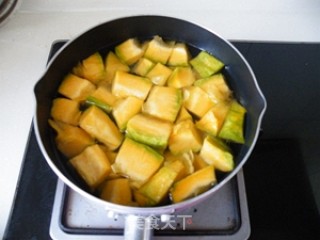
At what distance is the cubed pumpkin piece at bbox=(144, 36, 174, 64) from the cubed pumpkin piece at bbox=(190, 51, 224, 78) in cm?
6

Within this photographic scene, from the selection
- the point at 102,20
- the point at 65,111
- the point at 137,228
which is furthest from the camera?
the point at 102,20

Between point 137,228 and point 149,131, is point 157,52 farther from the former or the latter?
point 137,228

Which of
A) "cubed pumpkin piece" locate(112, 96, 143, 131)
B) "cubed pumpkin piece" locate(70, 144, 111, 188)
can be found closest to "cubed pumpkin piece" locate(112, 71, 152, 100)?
"cubed pumpkin piece" locate(112, 96, 143, 131)

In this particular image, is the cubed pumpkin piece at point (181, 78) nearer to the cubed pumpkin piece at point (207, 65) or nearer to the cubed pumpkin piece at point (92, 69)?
the cubed pumpkin piece at point (207, 65)

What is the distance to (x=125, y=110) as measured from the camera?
1.90 ft

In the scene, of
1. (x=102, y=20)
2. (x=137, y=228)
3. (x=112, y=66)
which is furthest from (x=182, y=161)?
(x=102, y=20)

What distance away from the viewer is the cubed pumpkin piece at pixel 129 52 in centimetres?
65

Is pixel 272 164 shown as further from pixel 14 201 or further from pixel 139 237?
pixel 14 201

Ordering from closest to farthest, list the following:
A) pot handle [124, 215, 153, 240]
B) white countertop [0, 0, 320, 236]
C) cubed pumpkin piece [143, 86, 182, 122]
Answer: pot handle [124, 215, 153, 240] → cubed pumpkin piece [143, 86, 182, 122] → white countertop [0, 0, 320, 236]

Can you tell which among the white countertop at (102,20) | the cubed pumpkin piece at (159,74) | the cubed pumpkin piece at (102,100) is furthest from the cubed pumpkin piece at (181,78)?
the white countertop at (102,20)

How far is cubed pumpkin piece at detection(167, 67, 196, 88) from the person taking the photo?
616 mm

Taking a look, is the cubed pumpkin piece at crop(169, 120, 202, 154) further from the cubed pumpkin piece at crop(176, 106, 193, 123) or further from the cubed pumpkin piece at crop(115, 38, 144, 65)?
the cubed pumpkin piece at crop(115, 38, 144, 65)

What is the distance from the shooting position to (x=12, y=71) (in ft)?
2.43

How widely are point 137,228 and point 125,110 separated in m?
0.20
